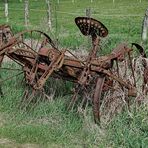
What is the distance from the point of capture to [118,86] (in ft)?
23.2

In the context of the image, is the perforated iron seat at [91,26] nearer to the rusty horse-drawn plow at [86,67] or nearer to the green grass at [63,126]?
the rusty horse-drawn plow at [86,67]

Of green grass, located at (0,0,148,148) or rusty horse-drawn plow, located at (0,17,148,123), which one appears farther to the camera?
rusty horse-drawn plow, located at (0,17,148,123)

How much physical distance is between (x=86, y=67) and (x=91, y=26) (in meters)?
0.57

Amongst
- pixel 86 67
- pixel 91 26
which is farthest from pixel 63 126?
pixel 91 26

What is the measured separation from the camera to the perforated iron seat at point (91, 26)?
674 cm

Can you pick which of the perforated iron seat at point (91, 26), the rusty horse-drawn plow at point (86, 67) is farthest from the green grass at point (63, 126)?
the perforated iron seat at point (91, 26)

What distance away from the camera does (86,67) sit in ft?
22.3

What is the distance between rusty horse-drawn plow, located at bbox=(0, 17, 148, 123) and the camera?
670 cm

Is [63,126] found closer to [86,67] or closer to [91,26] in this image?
[86,67]

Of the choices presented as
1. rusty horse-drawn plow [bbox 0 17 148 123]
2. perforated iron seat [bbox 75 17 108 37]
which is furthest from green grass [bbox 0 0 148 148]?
perforated iron seat [bbox 75 17 108 37]

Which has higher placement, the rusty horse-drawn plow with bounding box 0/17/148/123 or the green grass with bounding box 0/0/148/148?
the rusty horse-drawn plow with bounding box 0/17/148/123

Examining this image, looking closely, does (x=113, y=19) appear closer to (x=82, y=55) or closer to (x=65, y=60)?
(x=82, y=55)

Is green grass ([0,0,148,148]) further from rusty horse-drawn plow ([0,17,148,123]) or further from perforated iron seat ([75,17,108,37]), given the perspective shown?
perforated iron seat ([75,17,108,37])

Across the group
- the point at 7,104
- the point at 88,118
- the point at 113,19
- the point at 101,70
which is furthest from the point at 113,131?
the point at 113,19
